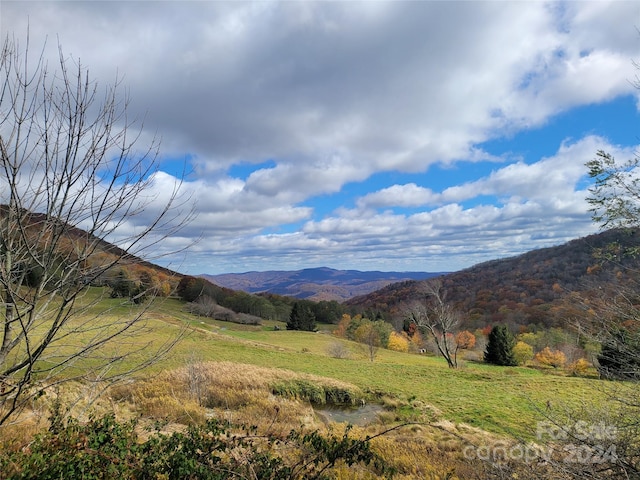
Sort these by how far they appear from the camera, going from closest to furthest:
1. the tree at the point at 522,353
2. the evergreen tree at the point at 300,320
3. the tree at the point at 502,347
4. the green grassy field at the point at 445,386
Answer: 1. the green grassy field at the point at 445,386
2. the tree at the point at 502,347
3. the tree at the point at 522,353
4. the evergreen tree at the point at 300,320

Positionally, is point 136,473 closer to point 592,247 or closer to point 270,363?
point 592,247

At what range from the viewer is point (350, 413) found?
1447cm

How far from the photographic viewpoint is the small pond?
43.6 feet

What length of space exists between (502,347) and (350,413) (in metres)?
30.1

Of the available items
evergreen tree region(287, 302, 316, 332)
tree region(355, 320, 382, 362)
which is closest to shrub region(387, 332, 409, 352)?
tree region(355, 320, 382, 362)

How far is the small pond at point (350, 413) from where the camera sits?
13289 millimetres

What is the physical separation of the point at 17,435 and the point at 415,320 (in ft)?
88.8

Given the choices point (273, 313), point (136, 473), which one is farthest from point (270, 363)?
point (273, 313)

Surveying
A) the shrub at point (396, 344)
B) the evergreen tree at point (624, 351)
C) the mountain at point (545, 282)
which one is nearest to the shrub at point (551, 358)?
the mountain at point (545, 282)

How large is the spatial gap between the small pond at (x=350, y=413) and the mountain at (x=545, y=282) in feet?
25.5

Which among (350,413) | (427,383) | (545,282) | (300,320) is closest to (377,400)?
(350,413)

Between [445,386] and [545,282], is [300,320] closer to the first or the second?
[445,386]

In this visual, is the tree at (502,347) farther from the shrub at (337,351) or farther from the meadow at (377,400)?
the meadow at (377,400)

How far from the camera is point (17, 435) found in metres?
5.73
